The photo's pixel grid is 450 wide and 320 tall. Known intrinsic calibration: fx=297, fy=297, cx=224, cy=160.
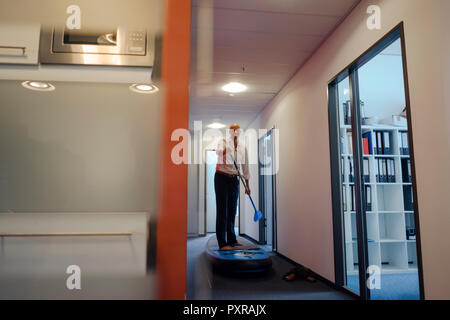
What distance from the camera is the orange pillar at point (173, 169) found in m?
0.96

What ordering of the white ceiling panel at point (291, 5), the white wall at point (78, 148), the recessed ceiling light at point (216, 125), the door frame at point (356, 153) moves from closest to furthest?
1. the white wall at point (78, 148)
2. the door frame at point (356, 153)
3. the white ceiling panel at point (291, 5)
4. the recessed ceiling light at point (216, 125)

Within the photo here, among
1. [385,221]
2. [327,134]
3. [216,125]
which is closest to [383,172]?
[385,221]

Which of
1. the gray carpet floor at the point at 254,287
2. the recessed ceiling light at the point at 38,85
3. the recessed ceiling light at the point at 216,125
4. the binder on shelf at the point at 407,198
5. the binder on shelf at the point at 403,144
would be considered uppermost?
the recessed ceiling light at the point at 216,125

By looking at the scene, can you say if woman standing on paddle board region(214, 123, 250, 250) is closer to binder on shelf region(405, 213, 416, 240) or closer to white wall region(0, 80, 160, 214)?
binder on shelf region(405, 213, 416, 240)

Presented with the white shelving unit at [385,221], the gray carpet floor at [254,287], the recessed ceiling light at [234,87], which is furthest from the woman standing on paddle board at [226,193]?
the white shelving unit at [385,221]

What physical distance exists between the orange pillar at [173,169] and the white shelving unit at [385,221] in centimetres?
216

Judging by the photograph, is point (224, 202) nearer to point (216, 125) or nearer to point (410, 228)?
point (410, 228)

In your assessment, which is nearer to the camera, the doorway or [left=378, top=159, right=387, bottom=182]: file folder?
[left=378, top=159, right=387, bottom=182]: file folder

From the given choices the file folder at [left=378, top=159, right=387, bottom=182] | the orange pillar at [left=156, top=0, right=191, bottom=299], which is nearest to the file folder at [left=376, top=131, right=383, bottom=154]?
the file folder at [left=378, top=159, right=387, bottom=182]

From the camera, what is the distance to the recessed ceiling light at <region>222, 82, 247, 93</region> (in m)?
3.88

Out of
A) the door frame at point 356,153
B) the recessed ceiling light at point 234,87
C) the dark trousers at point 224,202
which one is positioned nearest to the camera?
the door frame at point 356,153

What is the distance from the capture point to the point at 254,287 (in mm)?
2545

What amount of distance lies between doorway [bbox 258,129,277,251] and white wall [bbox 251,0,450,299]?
0.29 m

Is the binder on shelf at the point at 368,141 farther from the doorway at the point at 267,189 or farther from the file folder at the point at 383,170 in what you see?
the doorway at the point at 267,189
